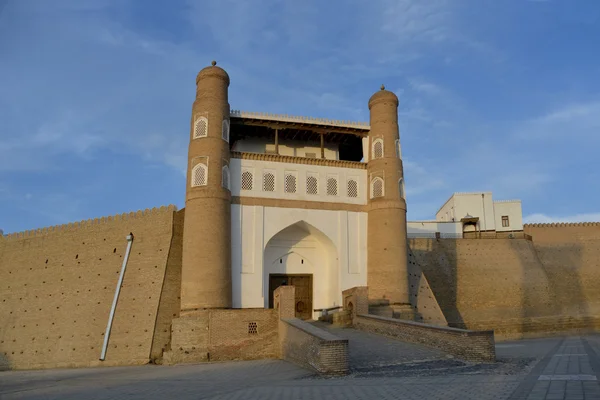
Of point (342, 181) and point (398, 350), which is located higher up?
point (342, 181)

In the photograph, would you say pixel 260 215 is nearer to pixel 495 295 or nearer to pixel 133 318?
pixel 133 318

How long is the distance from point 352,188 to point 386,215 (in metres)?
1.59

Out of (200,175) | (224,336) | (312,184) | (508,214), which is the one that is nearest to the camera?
(224,336)

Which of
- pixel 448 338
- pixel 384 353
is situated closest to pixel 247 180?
pixel 384 353

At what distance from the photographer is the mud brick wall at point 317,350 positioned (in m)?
9.60

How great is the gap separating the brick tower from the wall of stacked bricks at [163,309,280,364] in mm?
4179

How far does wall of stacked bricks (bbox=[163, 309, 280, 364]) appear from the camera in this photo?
15.0m

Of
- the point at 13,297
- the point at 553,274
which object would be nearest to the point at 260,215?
the point at 13,297

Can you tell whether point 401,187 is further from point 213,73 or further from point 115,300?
point 115,300

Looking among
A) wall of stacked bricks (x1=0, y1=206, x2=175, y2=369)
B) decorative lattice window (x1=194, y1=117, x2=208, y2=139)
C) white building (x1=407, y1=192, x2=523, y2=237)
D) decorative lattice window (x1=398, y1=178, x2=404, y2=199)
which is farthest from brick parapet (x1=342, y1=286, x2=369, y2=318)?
white building (x1=407, y1=192, x2=523, y2=237)

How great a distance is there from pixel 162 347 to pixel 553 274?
19319mm

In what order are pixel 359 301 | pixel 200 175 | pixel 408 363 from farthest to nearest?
1. pixel 200 175
2. pixel 359 301
3. pixel 408 363

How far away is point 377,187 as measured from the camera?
19094 mm

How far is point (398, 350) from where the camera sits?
11820 millimetres
